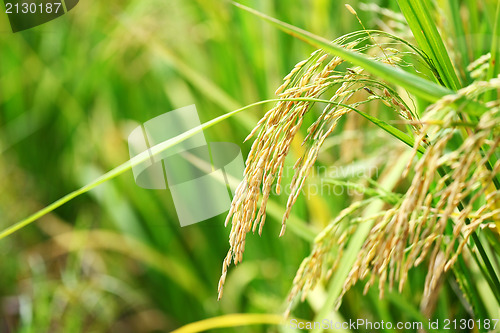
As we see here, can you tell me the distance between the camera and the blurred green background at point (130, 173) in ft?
4.99

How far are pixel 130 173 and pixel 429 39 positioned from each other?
5.18ft

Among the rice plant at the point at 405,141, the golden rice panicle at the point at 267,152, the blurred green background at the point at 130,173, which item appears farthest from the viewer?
the blurred green background at the point at 130,173

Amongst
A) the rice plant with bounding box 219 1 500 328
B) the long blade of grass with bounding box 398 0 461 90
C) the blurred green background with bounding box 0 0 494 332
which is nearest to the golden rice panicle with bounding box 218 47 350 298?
the rice plant with bounding box 219 1 500 328

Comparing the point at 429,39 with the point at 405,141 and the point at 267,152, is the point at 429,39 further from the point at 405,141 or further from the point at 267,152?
the point at 267,152

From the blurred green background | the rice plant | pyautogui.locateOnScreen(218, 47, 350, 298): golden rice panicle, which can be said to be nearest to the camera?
the rice plant

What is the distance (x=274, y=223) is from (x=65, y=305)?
2.61 ft

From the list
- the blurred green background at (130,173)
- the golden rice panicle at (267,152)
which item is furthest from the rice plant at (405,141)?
the blurred green background at (130,173)

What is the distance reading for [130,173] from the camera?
2.05m

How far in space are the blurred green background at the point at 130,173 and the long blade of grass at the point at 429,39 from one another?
0.45m

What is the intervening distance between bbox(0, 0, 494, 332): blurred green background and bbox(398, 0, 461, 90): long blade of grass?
0.45 m

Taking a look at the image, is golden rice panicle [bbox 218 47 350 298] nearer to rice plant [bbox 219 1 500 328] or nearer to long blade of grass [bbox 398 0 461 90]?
rice plant [bbox 219 1 500 328]

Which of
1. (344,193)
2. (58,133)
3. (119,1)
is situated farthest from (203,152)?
(119,1)

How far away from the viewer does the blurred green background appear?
1520mm

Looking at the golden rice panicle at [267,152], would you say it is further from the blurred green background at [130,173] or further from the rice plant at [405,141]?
the blurred green background at [130,173]
